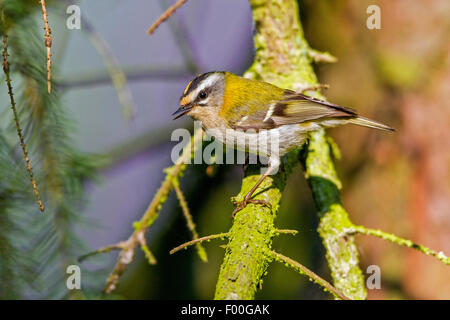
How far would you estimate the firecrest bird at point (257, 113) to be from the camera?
1387mm

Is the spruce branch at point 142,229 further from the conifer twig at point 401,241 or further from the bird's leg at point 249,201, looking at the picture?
the conifer twig at point 401,241

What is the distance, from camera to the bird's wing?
140cm

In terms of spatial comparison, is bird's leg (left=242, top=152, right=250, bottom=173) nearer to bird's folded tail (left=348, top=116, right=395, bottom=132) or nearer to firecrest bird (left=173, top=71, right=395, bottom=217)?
firecrest bird (left=173, top=71, right=395, bottom=217)

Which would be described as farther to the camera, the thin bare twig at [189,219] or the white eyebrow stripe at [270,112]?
the white eyebrow stripe at [270,112]

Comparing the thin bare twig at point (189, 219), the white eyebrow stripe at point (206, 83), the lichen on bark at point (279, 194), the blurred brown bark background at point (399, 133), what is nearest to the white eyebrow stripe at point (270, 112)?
the lichen on bark at point (279, 194)

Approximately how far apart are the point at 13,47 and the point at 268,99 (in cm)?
74

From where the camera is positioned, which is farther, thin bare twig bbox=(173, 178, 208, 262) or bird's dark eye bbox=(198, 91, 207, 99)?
bird's dark eye bbox=(198, 91, 207, 99)

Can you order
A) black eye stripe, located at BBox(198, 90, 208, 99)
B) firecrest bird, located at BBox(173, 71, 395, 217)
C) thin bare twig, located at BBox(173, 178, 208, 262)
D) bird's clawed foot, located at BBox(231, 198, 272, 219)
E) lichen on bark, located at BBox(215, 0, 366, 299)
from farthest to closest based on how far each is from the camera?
black eye stripe, located at BBox(198, 90, 208, 99)
firecrest bird, located at BBox(173, 71, 395, 217)
thin bare twig, located at BBox(173, 178, 208, 262)
bird's clawed foot, located at BBox(231, 198, 272, 219)
lichen on bark, located at BBox(215, 0, 366, 299)

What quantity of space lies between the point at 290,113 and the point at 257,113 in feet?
0.36

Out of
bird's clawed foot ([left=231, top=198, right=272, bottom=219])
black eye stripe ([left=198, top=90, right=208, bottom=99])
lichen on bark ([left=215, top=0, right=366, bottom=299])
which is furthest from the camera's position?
black eye stripe ([left=198, top=90, right=208, bottom=99])

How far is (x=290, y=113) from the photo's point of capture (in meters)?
1.42

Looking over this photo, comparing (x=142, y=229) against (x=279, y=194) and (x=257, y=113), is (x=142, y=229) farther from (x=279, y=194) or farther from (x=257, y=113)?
(x=257, y=113)

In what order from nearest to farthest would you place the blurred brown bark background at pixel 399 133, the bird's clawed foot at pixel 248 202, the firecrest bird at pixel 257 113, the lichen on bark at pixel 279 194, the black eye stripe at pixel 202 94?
the lichen on bark at pixel 279 194
the bird's clawed foot at pixel 248 202
the firecrest bird at pixel 257 113
the black eye stripe at pixel 202 94
the blurred brown bark background at pixel 399 133

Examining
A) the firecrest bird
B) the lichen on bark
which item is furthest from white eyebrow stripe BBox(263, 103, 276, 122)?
the lichen on bark
